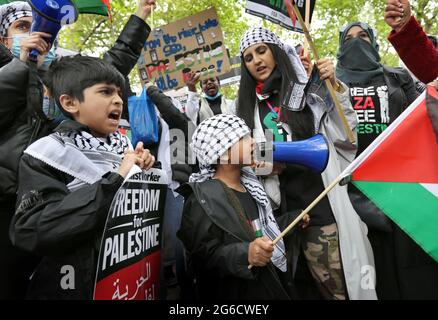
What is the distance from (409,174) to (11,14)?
2.34 meters

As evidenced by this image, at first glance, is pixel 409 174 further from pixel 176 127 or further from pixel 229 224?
pixel 176 127

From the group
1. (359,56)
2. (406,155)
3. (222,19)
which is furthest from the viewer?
(222,19)

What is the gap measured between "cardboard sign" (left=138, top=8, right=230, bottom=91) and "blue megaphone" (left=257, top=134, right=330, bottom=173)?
215 centimetres

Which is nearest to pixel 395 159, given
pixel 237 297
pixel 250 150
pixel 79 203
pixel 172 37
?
pixel 250 150

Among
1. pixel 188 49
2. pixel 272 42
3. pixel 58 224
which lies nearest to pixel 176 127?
pixel 188 49

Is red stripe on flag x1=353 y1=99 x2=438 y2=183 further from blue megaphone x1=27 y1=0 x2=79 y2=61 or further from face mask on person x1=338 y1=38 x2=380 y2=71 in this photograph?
blue megaphone x1=27 y1=0 x2=79 y2=61

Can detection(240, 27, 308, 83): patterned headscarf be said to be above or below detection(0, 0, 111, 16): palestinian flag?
below

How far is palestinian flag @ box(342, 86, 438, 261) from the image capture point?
180cm

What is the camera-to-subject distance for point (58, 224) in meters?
1.59

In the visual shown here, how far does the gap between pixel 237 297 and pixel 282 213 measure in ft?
2.06

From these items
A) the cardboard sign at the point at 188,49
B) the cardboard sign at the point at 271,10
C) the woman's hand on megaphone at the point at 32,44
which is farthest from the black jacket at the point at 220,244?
the cardboard sign at the point at 188,49

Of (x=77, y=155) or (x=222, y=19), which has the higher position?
(x=222, y=19)

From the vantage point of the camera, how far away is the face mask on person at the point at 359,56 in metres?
3.23

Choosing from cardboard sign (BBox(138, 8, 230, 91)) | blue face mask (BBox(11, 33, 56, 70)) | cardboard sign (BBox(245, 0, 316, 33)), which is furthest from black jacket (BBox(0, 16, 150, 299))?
cardboard sign (BBox(138, 8, 230, 91))
